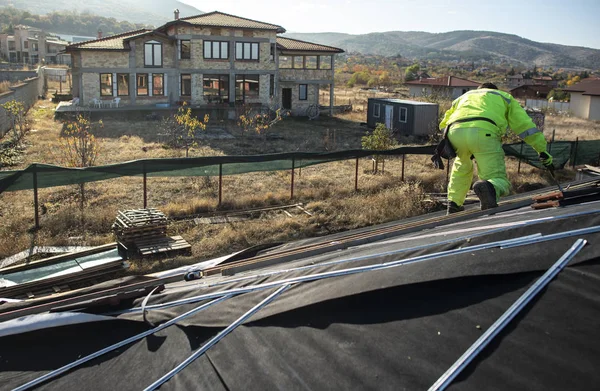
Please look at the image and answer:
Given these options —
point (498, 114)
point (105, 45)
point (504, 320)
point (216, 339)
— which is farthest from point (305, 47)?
point (504, 320)

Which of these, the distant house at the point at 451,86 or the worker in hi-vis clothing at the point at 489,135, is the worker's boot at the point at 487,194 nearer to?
the worker in hi-vis clothing at the point at 489,135

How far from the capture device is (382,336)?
Answer: 11.1 ft

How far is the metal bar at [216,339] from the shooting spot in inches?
144

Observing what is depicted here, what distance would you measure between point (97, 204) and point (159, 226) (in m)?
3.66

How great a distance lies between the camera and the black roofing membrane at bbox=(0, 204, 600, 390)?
2.96 m

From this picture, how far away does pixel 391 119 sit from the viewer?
31891 millimetres

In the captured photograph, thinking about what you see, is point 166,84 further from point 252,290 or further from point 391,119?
point 252,290

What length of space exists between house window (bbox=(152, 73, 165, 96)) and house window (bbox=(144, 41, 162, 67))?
0.75m

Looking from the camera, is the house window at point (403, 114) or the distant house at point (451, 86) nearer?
the house window at point (403, 114)

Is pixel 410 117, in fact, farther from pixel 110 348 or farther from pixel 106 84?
pixel 110 348

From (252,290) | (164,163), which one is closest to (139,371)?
(252,290)

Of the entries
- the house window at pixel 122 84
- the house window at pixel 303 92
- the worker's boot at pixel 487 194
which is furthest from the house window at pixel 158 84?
→ the worker's boot at pixel 487 194

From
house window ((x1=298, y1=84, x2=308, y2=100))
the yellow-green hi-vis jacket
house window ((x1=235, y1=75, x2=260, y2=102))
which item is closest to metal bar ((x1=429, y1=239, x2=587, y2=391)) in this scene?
Result: the yellow-green hi-vis jacket

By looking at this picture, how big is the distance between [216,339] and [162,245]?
734 cm
